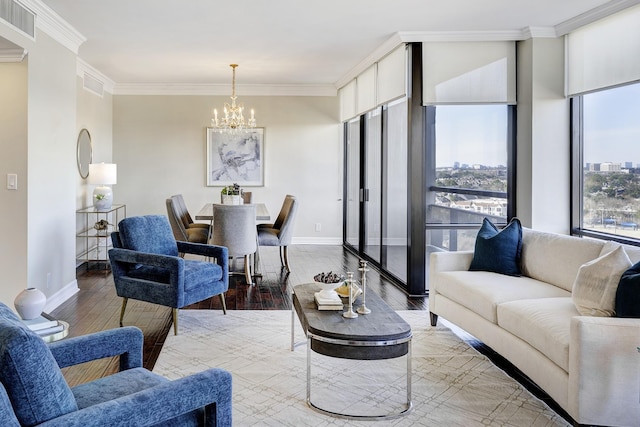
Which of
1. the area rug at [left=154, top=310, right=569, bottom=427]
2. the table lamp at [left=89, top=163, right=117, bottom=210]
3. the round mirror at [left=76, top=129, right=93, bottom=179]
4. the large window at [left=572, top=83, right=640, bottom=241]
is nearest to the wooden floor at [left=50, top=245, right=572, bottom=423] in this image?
the area rug at [left=154, top=310, right=569, bottom=427]

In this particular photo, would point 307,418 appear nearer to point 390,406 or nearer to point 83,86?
point 390,406

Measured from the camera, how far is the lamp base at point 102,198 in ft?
22.3

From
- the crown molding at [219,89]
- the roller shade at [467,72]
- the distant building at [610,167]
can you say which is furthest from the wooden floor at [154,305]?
the crown molding at [219,89]

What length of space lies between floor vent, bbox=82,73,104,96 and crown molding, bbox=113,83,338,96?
2.21 feet

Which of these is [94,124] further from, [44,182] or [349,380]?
[349,380]

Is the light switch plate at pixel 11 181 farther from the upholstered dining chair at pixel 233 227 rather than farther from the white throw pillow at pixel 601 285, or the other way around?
the white throw pillow at pixel 601 285

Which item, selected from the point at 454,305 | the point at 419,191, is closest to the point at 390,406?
the point at 454,305

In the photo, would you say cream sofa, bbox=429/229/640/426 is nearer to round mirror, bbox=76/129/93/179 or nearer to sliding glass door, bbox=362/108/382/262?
sliding glass door, bbox=362/108/382/262

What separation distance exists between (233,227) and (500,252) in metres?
2.84

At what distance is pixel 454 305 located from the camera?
382 cm

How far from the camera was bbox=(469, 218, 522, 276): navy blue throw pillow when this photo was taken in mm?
3934

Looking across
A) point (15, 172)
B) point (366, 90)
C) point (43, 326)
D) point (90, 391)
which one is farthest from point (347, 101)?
point (90, 391)

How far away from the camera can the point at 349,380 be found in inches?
123

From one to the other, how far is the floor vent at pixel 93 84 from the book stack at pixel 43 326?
216 inches
